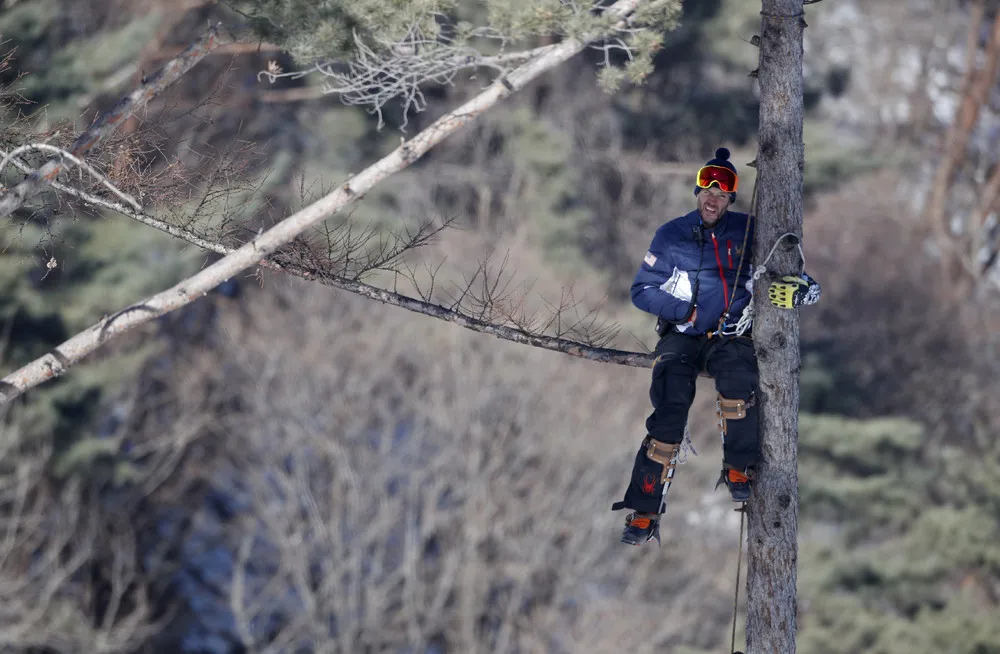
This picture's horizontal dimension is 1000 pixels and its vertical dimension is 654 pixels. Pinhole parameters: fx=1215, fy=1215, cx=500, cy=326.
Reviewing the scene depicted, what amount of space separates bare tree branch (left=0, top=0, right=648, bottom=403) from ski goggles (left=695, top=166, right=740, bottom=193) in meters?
0.83

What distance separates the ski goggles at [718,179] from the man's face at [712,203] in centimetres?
3

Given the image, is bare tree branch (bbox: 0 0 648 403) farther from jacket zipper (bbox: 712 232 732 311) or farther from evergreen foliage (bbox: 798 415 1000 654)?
evergreen foliage (bbox: 798 415 1000 654)

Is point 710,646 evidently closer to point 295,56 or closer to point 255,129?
point 255,129


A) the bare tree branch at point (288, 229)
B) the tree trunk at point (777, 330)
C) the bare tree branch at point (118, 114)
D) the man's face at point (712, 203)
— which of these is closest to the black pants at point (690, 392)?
the tree trunk at point (777, 330)

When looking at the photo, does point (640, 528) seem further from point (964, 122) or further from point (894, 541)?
point (964, 122)

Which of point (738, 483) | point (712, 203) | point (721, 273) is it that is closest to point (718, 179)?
point (712, 203)

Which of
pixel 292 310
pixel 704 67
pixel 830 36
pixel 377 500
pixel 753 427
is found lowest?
pixel 753 427

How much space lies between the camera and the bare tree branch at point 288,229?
5605mm

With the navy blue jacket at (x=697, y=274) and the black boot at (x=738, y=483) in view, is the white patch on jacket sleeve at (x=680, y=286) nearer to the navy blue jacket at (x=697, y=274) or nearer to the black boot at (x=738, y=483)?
the navy blue jacket at (x=697, y=274)

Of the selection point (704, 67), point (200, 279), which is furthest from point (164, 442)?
point (200, 279)

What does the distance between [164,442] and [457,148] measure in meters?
8.01

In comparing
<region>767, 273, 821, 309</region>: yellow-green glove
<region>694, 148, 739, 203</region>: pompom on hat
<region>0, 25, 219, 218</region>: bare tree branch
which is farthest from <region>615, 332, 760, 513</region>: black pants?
<region>0, 25, 219, 218</region>: bare tree branch

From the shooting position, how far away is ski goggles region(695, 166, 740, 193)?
19.2ft

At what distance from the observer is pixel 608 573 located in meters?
18.7
